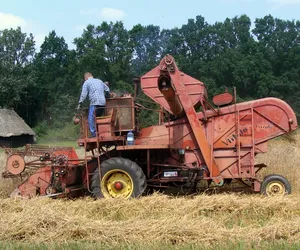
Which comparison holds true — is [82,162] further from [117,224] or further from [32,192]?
[117,224]

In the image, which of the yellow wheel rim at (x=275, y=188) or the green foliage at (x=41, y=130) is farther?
the green foliage at (x=41, y=130)

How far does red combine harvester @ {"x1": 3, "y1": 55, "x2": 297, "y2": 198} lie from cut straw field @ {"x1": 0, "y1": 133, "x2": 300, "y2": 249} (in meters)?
0.61

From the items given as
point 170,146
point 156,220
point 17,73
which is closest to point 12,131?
point 17,73

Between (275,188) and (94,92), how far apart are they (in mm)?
3867

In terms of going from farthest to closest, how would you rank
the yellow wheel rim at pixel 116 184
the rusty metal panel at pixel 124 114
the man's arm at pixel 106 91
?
the man's arm at pixel 106 91 < the rusty metal panel at pixel 124 114 < the yellow wheel rim at pixel 116 184

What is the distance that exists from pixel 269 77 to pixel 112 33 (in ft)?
76.4

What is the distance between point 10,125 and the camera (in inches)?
1868

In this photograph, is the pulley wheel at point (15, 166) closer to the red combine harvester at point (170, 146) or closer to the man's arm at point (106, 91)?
the red combine harvester at point (170, 146)

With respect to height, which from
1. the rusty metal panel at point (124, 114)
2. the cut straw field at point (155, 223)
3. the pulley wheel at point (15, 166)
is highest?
the rusty metal panel at point (124, 114)

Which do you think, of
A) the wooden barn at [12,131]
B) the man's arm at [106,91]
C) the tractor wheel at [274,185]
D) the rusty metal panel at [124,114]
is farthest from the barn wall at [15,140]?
the tractor wheel at [274,185]

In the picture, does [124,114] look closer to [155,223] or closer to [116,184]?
[116,184]

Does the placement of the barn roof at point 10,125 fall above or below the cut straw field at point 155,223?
above

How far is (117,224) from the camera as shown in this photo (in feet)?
19.2

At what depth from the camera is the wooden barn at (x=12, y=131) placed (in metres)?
45.8
